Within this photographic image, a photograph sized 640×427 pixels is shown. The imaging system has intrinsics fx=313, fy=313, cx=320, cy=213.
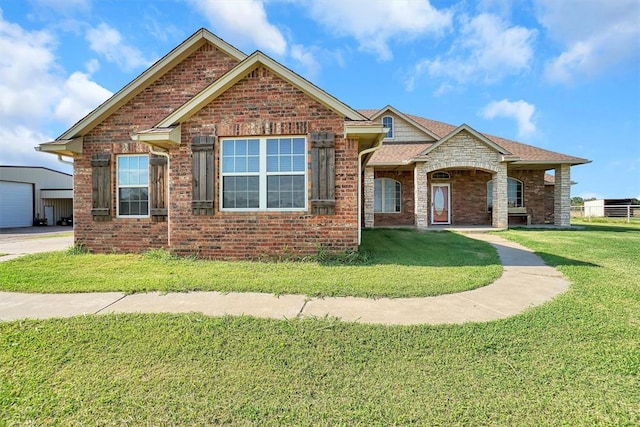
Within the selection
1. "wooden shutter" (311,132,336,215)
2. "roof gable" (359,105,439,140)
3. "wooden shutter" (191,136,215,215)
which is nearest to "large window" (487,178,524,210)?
"roof gable" (359,105,439,140)

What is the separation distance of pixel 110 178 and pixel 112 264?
9.49 ft

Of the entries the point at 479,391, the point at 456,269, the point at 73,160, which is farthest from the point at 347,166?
the point at 73,160

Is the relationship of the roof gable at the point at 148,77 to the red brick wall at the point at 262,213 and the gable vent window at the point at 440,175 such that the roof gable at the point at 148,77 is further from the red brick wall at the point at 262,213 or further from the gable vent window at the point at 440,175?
the gable vent window at the point at 440,175

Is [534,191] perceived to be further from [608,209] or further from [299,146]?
[608,209]

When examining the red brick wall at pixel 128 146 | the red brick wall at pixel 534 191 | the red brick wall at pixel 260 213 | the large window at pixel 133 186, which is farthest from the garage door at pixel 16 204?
the red brick wall at pixel 534 191

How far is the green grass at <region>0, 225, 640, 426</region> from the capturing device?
2.27 m

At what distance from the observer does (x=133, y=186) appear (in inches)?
346

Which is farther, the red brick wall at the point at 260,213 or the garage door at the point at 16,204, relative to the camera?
the garage door at the point at 16,204

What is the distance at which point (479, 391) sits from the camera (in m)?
2.49

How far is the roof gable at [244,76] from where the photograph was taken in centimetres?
692

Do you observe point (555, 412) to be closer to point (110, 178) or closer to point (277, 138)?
point (277, 138)

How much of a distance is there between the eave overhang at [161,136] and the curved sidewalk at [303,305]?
3.61 metres

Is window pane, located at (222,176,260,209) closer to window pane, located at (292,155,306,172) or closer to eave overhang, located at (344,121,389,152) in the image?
window pane, located at (292,155,306,172)

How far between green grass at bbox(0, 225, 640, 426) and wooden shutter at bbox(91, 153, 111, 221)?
19.1 feet
